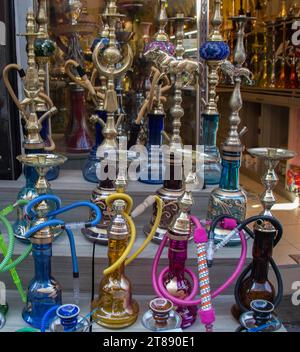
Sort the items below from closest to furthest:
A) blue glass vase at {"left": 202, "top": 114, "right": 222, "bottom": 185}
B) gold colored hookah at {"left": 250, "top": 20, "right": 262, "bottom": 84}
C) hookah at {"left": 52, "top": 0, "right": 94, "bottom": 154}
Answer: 1. blue glass vase at {"left": 202, "top": 114, "right": 222, "bottom": 185}
2. hookah at {"left": 52, "top": 0, "right": 94, "bottom": 154}
3. gold colored hookah at {"left": 250, "top": 20, "right": 262, "bottom": 84}

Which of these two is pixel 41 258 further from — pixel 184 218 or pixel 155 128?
pixel 155 128

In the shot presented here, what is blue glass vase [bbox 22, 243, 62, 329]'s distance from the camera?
0.77m

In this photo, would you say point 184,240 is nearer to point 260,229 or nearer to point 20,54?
point 260,229

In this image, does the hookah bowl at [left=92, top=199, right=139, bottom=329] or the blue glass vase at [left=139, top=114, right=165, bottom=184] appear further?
the blue glass vase at [left=139, top=114, right=165, bottom=184]

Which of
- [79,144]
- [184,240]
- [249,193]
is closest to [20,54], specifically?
[79,144]

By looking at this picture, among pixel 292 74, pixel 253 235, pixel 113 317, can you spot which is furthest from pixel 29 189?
pixel 292 74

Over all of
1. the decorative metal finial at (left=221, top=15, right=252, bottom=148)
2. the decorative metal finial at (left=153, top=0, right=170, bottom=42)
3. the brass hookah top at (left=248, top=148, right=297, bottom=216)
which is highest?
the decorative metal finial at (left=153, top=0, right=170, bottom=42)

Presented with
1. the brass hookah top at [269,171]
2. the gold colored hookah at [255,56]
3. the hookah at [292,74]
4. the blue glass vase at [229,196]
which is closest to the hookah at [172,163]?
the blue glass vase at [229,196]

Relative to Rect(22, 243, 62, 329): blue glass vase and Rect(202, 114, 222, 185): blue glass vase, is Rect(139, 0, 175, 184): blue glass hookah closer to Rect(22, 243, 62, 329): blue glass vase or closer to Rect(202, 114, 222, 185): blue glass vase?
Rect(202, 114, 222, 185): blue glass vase

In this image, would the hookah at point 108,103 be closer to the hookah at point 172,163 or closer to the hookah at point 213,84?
the hookah at point 172,163

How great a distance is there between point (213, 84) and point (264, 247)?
471 mm

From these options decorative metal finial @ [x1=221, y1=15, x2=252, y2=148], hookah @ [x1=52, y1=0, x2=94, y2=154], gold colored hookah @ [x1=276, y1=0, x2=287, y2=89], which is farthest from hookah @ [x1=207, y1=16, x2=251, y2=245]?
gold colored hookah @ [x1=276, y1=0, x2=287, y2=89]

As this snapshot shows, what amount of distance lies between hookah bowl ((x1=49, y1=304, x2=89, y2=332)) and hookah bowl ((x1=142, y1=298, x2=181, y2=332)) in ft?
0.37

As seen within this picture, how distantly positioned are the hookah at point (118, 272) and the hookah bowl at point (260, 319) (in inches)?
7.7
